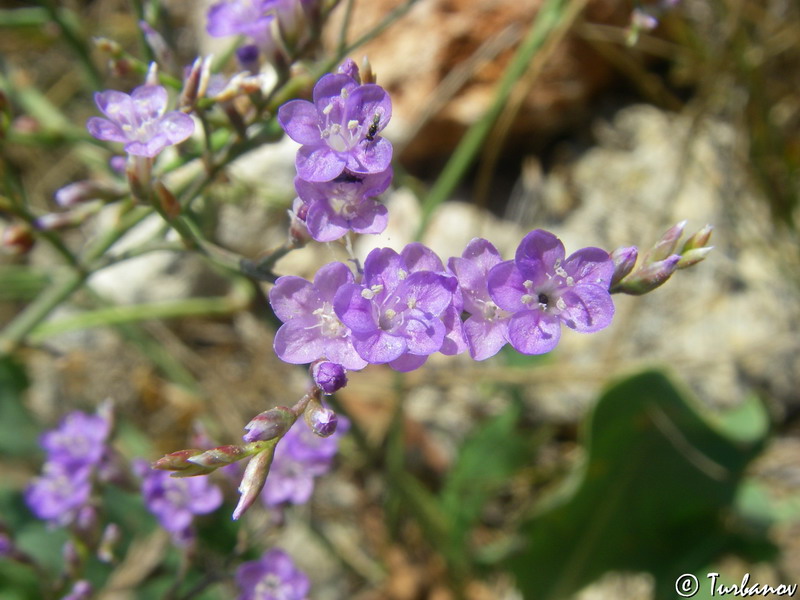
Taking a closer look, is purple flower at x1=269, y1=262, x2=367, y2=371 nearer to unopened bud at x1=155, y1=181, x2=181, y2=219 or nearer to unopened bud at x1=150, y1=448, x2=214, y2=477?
unopened bud at x1=150, y1=448, x2=214, y2=477

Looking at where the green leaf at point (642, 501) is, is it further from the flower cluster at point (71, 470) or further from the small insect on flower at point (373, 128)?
the flower cluster at point (71, 470)

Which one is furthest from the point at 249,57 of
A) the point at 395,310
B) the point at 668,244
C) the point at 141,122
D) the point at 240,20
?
the point at 668,244

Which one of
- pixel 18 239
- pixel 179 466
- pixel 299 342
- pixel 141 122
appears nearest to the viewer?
pixel 179 466

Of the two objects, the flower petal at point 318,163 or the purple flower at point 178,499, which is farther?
the purple flower at point 178,499

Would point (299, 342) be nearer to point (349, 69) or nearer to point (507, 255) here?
point (349, 69)

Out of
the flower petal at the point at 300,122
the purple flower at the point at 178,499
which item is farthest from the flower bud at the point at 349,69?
the purple flower at the point at 178,499

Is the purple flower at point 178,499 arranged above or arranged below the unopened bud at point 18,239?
below

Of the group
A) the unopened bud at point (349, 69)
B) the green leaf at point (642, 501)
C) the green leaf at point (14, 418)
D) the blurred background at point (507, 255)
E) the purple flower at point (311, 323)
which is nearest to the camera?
the purple flower at point (311, 323)
